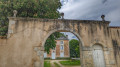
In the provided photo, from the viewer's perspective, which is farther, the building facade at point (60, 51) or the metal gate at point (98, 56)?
the building facade at point (60, 51)

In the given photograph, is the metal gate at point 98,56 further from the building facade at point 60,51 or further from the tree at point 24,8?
the building facade at point 60,51

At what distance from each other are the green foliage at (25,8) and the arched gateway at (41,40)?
7.99 feet

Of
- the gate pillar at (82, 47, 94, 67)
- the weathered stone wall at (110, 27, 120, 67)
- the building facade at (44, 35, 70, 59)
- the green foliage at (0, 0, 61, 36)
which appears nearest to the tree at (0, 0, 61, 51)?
the green foliage at (0, 0, 61, 36)

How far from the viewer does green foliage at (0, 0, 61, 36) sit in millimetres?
7959

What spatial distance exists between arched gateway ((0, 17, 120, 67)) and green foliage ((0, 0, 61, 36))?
243 centimetres

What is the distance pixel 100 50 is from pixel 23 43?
19.7 feet

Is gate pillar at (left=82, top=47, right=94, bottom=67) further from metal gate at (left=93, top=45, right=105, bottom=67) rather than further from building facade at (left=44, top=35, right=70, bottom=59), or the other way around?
building facade at (left=44, top=35, right=70, bottom=59)

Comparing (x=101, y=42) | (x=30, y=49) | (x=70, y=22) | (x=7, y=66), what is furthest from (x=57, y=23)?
(x=7, y=66)

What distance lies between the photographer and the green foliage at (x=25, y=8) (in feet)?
26.1

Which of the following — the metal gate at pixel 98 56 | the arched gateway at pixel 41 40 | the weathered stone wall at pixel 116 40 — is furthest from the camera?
the weathered stone wall at pixel 116 40

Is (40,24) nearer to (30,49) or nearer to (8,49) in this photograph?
(30,49)

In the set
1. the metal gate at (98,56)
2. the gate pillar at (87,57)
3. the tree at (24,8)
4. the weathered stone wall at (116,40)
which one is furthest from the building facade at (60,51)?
the gate pillar at (87,57)

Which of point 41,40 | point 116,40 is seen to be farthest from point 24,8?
point 116,40

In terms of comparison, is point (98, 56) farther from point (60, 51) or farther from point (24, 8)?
point (60, 51)
